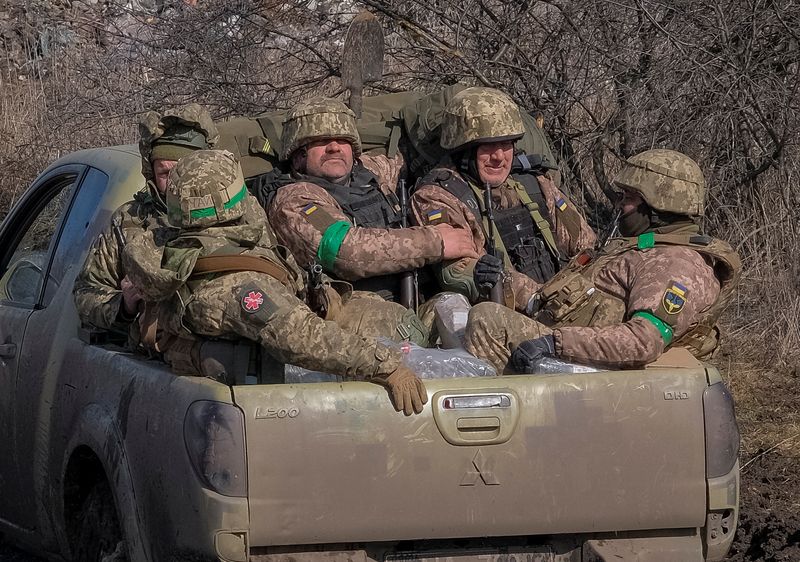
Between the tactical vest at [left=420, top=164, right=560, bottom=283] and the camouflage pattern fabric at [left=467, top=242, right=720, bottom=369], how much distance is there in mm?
643

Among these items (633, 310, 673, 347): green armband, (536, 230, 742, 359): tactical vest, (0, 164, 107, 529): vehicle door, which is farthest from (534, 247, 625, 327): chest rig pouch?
(0, 164, 107, 529): vehicle door

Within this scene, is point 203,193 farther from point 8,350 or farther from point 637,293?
point 8,350

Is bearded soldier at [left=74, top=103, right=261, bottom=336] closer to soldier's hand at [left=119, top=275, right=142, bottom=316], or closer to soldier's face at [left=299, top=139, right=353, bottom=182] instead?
soldier's hand at [left=119, top=275, right=142, bottom=316]

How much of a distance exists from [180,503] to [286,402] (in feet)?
1.36

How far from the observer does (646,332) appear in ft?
12.1

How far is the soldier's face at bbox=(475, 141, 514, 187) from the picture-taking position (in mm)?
4738

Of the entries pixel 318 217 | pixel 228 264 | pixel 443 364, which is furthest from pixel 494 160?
pixel 228 264

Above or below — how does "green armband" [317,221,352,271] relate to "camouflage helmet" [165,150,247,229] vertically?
below

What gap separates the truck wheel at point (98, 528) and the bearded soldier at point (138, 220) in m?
0.55

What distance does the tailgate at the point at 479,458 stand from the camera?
3.19 metres

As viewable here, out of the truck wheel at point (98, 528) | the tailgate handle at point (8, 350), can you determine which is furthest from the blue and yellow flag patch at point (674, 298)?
the tailgate handle at point (8, 350)

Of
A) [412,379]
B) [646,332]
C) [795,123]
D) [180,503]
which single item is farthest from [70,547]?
[795,123]

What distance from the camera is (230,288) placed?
3.42 m

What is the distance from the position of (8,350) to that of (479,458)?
217 cm
